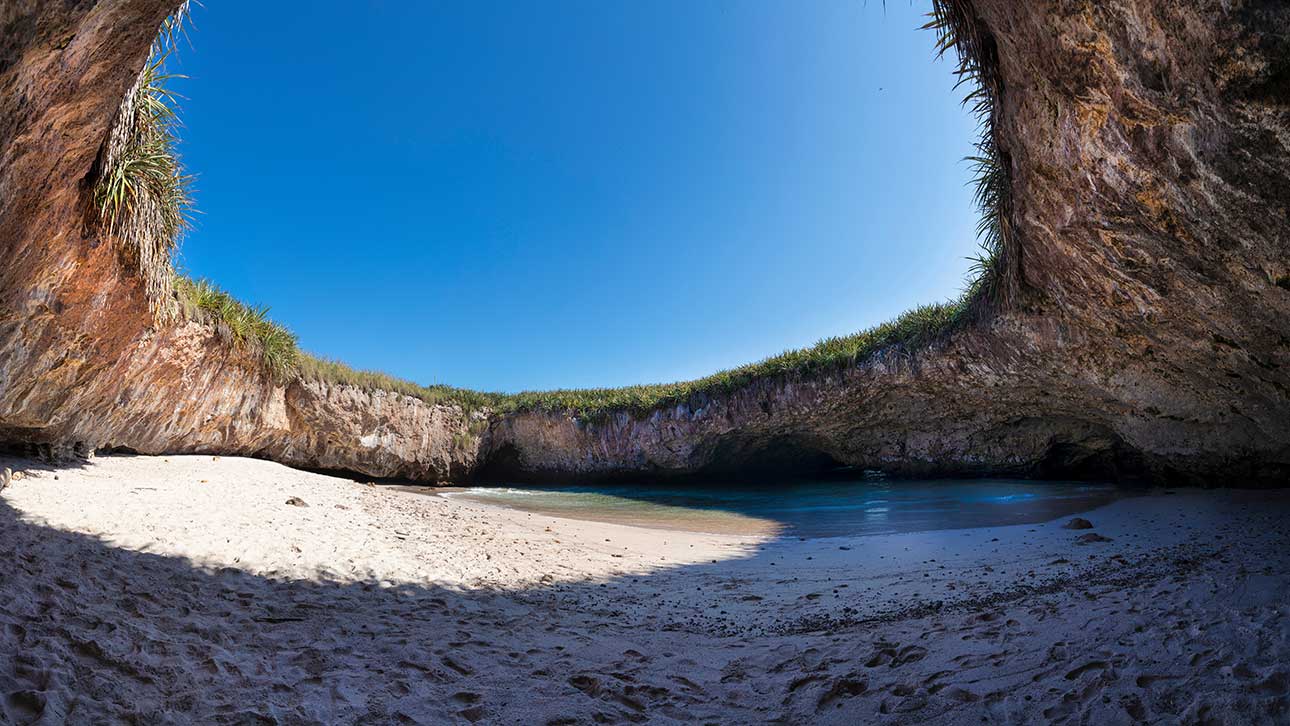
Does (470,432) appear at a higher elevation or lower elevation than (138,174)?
lower

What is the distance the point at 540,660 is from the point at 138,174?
751cm

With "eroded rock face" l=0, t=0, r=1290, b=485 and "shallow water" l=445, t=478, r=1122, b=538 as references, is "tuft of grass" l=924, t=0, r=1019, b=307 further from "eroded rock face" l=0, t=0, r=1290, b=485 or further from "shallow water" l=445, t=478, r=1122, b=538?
"shallow water" l=445, t=478, r=1122, b=538

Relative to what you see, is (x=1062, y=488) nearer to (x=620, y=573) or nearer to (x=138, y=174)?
(x=620, y=573)

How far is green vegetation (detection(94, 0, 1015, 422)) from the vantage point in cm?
528

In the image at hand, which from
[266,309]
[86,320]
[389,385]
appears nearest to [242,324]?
[266,309]

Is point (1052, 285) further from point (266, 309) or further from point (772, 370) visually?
point (266, 309)

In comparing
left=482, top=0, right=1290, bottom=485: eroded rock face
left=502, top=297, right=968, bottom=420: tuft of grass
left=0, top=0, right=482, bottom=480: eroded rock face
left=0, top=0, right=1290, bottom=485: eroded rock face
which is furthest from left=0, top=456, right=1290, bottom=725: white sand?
left=502, top=297, right=968, bottom=420: tuft of grass

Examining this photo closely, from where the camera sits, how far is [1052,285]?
6.75 metres

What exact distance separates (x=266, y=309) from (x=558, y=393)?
10584mm

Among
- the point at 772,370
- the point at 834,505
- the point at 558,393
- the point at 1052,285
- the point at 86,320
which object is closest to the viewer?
the point at 86,320

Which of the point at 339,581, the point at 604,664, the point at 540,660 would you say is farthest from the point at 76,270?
the point at 604,664

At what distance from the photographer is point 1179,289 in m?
5.05

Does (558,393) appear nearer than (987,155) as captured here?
No

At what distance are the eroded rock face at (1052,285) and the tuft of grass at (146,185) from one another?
308 mm
